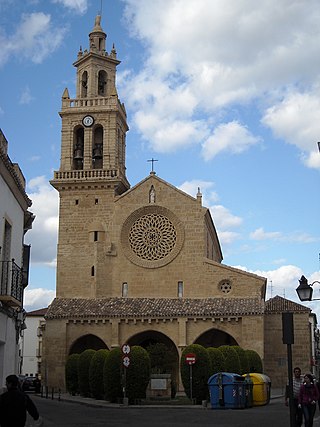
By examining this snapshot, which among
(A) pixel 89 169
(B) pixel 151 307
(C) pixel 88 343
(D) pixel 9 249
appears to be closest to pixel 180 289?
Answer: (B) pixel 151 307

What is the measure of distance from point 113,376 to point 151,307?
12159 mm

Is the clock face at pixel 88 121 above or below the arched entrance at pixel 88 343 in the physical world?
above

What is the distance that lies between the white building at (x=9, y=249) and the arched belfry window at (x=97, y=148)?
25002 millimetres

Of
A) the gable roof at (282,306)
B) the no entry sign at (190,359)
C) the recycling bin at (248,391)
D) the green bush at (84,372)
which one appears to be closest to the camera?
the recycling bin at (248,391)

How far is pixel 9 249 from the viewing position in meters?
15.3

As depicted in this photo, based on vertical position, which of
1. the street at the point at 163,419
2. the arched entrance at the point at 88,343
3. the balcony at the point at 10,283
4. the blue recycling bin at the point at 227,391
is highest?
the balcony at the point at 10,283

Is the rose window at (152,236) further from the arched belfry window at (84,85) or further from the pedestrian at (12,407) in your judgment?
the pedestrian at (12,407)

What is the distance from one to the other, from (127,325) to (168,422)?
20.8 meters

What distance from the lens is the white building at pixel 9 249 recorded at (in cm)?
1419

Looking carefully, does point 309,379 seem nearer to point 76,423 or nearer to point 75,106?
point 76,423

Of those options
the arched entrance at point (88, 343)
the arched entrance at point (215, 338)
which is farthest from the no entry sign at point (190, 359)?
the arched entrance at point (88, 343)

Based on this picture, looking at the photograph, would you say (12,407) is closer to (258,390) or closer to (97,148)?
(258,390)

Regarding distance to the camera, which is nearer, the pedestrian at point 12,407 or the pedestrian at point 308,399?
the pedestrian at point 12,407

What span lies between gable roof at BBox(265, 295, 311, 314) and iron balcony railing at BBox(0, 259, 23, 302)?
1043 inches
